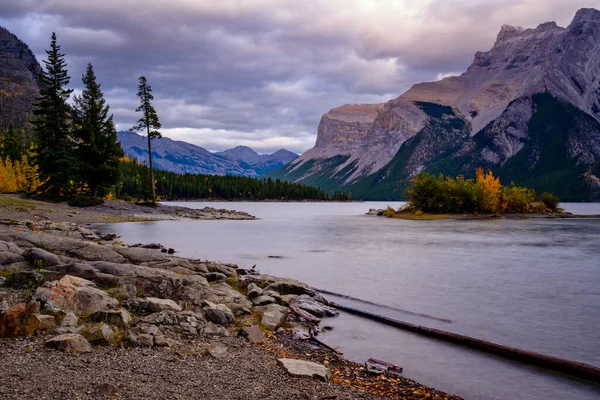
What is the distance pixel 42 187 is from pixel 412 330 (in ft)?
202

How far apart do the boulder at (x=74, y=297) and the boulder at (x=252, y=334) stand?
4294 mm

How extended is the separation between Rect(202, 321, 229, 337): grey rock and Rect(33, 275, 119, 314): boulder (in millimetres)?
3064

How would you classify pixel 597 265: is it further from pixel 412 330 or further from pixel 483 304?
pixel 412 330

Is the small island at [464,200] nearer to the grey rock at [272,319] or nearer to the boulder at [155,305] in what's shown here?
the grey rock at [272,319]

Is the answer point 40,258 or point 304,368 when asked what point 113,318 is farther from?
point 40,258

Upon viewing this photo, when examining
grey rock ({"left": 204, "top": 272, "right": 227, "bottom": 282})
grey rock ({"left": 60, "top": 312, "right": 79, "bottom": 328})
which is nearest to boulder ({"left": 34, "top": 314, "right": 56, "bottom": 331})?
grey rock ({"left": 60, "top": 312, "right": 79, "bottom": 328})

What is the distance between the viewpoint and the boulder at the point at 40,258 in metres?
16.7

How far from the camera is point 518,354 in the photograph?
13906 millimetres

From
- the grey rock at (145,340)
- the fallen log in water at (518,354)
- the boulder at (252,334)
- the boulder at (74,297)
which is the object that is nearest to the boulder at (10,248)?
the boulder at (74,297)

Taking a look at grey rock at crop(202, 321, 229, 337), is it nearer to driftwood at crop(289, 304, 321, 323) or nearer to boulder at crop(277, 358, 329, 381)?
boulder at crop(277, 358, 329, 381)

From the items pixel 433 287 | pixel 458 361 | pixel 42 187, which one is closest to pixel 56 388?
pixel 458 361

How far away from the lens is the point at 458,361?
1374 centimetres

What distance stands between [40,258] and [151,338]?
8.14 m

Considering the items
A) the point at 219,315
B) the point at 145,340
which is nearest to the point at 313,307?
the point at 219,315
